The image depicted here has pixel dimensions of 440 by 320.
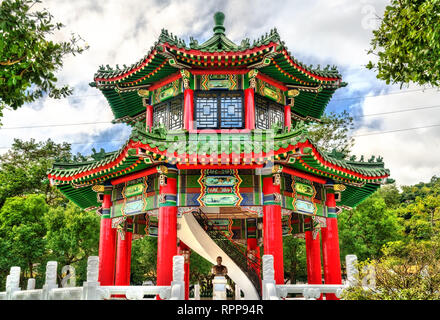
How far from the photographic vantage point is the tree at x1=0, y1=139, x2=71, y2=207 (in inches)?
1120

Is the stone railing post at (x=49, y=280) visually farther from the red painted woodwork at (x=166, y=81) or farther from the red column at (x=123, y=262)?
the red painted woodwork at (x=166, y=81)

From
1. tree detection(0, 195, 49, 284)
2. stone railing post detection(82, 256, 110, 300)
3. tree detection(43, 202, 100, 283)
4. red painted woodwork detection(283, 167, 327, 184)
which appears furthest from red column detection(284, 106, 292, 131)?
tree detection(0, 195, 49, 284)

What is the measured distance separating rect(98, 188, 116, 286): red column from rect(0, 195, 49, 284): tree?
42.2ft

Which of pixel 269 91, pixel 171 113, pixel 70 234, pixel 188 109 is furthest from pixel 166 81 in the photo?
pixel 70 234

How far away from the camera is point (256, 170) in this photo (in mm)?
11969

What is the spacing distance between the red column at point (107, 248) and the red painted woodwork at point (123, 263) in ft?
4.14

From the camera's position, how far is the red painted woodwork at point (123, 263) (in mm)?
13930


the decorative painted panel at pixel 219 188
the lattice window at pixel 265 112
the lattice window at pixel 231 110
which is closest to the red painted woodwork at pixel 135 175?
the decorative painted panel at pixel 219 188

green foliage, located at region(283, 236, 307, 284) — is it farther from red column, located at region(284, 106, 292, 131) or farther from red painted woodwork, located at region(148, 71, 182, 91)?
red painted woodwork, located at region(148, 71, 182, 91)

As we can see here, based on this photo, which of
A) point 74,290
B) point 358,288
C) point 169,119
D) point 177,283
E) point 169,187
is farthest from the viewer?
point 169,119

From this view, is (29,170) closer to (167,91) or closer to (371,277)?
(167,91)
